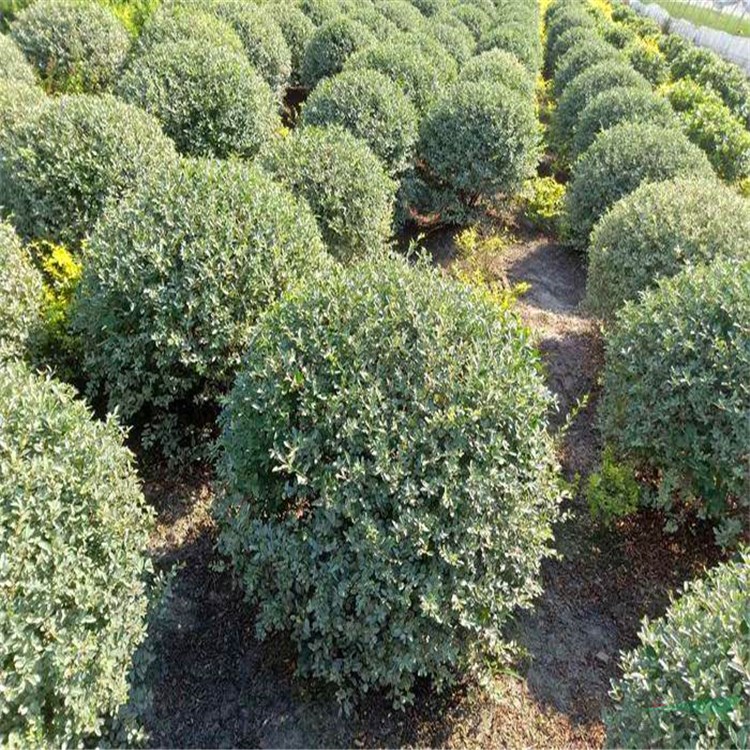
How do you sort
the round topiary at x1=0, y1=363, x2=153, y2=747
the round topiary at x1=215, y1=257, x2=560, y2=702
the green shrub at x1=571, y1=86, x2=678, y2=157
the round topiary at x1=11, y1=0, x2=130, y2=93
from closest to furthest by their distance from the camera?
the round topiary at x1=0, y1=363, x2=153, y2=747 → the round topiary at x1=215, y1=257, x2=560, y2=702 → the round topiary at x1=11, y1=0, x2=130, y2=93 → the green shrub at x1=571, y1=86, x2=678, y2=157

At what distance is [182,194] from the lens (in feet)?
13.1

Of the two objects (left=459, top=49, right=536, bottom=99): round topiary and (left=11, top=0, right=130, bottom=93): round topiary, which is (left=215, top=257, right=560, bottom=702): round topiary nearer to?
(left=11, top=0, right=130, bottom=93): round topiary

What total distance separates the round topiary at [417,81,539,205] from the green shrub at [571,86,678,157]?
193 centimetres

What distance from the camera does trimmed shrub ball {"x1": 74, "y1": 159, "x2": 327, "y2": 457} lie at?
12.2ft

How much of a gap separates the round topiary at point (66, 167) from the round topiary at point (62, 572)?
2.57 m

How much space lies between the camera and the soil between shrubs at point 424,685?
3.03 meters

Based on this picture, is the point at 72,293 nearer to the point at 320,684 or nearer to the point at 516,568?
the point at 320,684

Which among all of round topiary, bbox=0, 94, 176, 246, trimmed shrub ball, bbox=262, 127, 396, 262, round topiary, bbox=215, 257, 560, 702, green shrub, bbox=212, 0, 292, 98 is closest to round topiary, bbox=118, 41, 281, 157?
trimmed shrub ball, bbox=262, 127, 396, 262

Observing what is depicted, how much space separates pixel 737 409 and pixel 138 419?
4051 millimetres

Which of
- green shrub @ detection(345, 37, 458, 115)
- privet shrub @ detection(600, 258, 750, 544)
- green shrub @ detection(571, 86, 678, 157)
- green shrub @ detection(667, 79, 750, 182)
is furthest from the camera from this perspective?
green shrub @ detection(667, 79, 750, 182)

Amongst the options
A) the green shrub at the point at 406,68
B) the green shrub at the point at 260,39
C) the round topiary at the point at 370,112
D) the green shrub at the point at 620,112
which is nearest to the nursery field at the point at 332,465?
the round topiary at the point at 370,112

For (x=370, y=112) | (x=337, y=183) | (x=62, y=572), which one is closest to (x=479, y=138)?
(x=370, y=112)

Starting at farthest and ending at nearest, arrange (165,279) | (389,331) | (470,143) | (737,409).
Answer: (470,143) → (165,279) → (737,409) → (389,331)

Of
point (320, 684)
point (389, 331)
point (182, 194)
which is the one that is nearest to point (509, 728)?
point (320, 684)
